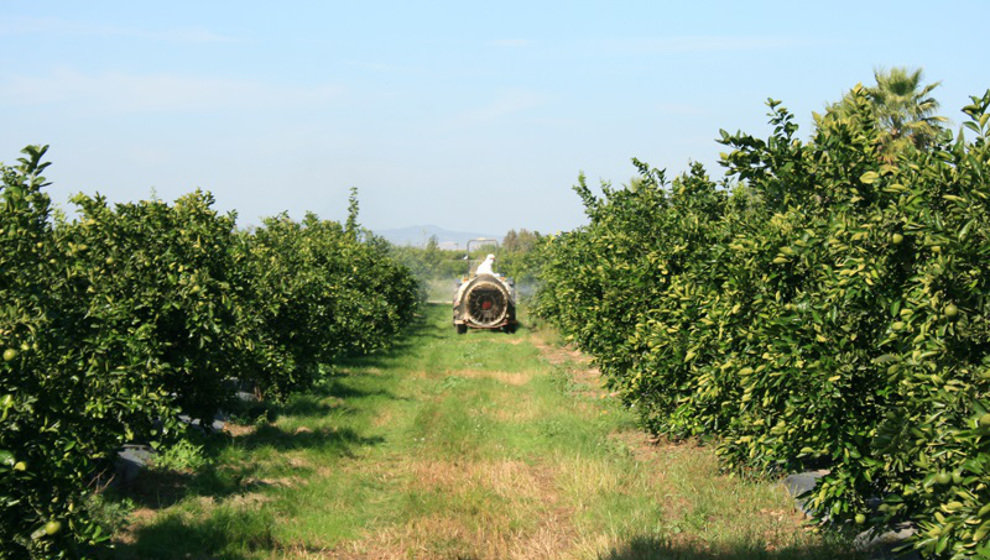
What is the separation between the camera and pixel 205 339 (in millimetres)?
9656

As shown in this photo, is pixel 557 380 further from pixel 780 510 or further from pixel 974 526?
pixel 974 526

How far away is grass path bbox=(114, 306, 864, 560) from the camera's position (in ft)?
27.1

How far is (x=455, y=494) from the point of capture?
1048 cm

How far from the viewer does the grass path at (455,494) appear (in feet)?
27.1

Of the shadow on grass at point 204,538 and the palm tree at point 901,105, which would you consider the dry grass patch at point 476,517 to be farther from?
the palm tree at point 901,105

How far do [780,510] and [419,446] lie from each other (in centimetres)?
635

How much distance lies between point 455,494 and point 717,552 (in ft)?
12.1

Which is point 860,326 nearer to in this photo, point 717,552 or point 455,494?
point 717,552

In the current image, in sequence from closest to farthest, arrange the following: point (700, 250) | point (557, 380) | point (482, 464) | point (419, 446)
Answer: point (700, 250)
point (482, 464)
point (419, 446)
point (557, 380)

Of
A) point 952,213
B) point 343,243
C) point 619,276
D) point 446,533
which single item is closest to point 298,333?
point 619,276

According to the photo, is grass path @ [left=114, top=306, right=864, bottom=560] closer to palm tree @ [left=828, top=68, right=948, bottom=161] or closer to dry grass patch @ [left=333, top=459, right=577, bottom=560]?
dry grass patch @ [left=333, top=459, right=577, bottom=560]

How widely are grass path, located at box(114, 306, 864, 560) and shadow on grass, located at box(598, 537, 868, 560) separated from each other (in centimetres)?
2

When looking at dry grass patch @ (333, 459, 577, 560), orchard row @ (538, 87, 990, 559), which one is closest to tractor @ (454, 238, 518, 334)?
dry grass patch @ (333, 459, 577, 560)

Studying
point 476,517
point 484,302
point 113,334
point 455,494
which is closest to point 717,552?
Result: point 476,517
